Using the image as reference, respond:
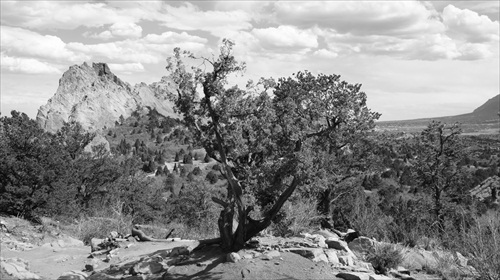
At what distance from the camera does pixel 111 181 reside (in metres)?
34.2

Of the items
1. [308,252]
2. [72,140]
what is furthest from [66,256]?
[72,140]

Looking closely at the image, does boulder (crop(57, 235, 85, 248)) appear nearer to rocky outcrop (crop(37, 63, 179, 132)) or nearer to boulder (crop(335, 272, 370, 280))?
boulder (crop(335, 272, 370, 280))

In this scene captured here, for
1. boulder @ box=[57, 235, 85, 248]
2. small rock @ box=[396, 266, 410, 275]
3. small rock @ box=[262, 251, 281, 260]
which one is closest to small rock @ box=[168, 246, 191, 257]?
small rock @ box=[262, 251, 281, 260]

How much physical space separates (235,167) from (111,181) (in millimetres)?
24854

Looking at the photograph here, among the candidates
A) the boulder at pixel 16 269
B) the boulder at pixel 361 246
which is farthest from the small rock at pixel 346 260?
the boulder at pixel 16 269

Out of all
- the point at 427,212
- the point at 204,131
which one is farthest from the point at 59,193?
the point at 427,212

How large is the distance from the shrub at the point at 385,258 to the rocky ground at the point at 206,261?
9.7 inches

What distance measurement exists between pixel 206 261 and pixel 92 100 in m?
139

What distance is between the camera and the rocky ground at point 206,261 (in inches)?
411

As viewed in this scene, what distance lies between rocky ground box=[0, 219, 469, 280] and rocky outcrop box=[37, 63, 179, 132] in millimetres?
110270

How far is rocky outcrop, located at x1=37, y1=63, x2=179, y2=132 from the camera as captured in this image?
129875mm

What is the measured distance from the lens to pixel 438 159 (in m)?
26.2

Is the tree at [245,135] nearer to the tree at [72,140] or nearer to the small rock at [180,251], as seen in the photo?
the small rock at [180,251]

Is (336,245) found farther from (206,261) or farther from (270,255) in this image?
(206,261)
